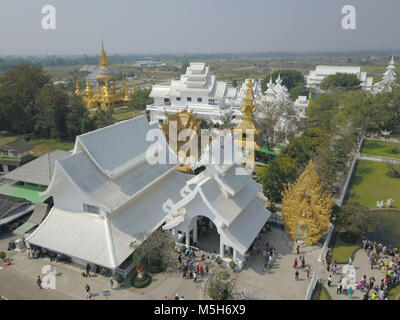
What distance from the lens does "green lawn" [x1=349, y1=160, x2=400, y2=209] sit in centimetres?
2983

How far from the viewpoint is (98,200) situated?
19406 mm

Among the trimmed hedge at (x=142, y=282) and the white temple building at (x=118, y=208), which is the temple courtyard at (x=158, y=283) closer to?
the trimmed hedge at (x=142, y=282)

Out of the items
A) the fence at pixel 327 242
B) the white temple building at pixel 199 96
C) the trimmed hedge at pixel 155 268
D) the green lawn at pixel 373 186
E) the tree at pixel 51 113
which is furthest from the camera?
the white temple building at pixel 199 96

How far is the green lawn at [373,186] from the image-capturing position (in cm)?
2983

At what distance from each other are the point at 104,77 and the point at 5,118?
28.7 m

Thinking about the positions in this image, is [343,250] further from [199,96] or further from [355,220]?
[199,96]

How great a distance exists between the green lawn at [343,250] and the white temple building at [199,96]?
31.7 meters

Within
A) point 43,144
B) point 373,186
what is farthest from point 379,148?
point 43,144

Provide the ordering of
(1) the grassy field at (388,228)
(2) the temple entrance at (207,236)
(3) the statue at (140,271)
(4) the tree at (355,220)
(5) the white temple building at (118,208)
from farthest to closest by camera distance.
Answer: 1. (1) the grassy field at (388,228)
2. (4) the tree at (355,220)
3. (2) the temple entrance at (207,236)
4. (5) the white temple building at (118,208)
5. (3) the statue at (140,271)

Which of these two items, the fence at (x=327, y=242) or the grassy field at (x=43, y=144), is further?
the grassy field at (x=43, y=144)

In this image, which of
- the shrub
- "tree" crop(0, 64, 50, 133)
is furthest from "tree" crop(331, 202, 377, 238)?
"tree" crop(0, 64, 50, 133)

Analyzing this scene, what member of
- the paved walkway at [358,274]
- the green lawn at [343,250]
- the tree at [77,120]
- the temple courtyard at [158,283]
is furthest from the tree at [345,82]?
the temple courtyard at [158,283]

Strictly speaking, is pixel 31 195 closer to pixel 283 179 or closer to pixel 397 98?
pixel 283 179
